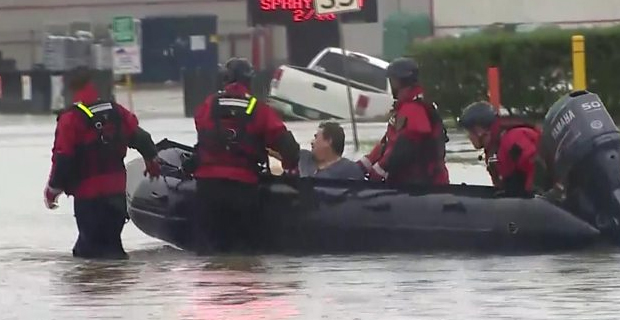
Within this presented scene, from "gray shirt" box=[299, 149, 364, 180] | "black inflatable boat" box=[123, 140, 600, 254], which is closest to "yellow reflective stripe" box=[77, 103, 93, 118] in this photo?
"black inflatable boat" box=[123, 140, 600, 254]

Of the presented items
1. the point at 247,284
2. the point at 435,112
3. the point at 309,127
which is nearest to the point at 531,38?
the point at 309,127

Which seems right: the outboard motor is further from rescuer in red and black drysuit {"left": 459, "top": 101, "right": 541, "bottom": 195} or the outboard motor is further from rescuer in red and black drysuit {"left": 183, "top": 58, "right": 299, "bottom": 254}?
rescuer in red and black drysuit {"left": 183, "top": 58, "right": 299, "bottom": 254}

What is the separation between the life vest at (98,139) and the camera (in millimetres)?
12391

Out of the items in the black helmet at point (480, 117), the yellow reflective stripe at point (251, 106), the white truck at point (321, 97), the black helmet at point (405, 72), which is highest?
the black helmet at point (405, 72)

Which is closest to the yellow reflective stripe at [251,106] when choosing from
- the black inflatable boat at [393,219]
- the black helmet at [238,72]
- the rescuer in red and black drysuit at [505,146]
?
the black helmet at [238,72]

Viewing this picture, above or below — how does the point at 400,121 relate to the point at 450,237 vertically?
above

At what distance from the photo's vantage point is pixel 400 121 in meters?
12.8

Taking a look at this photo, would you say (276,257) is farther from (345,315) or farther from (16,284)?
(345,315)

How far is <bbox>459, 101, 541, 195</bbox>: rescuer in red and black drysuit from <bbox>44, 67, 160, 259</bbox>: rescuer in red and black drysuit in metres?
2.31

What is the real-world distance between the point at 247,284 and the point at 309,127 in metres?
20.2

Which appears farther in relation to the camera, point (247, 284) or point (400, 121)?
point (400, 121)

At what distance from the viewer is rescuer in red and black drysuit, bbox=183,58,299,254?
12547mm

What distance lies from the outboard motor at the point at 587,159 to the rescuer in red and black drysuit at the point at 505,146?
13 centimetres

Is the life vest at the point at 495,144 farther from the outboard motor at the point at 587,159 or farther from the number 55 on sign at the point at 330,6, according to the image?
the number 55 on sign at the point at 330,6
